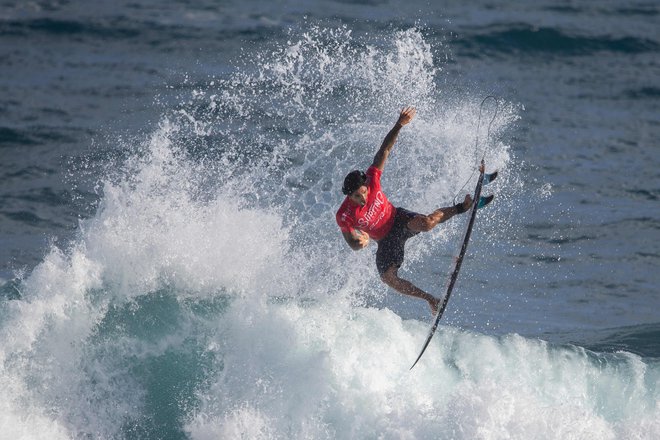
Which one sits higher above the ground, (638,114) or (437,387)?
(638,114)

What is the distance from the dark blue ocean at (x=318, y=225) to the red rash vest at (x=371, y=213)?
7.17 feet

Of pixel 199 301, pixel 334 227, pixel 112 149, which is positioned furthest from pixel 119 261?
pixel 112 149

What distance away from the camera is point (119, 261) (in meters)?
13.2

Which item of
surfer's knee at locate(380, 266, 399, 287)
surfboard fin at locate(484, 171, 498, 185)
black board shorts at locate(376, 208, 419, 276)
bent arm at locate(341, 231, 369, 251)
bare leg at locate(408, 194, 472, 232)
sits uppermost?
surfboard fin at locate(484, 171, 498, 185)

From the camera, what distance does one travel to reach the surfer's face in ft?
34.5

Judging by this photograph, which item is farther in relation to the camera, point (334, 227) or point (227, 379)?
point (334, 227)

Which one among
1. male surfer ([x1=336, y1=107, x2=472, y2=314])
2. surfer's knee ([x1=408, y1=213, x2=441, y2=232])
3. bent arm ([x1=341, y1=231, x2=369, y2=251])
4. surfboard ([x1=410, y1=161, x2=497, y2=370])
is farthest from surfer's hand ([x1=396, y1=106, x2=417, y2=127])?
bent arm ([x1=341, y1=231, x2=369, y2=251])

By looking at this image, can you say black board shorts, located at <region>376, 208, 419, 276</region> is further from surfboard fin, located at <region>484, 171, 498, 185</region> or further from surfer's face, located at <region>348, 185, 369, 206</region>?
surfboard fin, located at <region>484, 171, 498, 185</region>

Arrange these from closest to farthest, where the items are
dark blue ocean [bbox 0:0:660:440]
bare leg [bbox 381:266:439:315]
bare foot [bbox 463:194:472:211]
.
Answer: bare foot [bbox 463:194:472:211], bare leg [bbox 381:266:439:315], dark blue ocean [bbox 0:0:660:440]

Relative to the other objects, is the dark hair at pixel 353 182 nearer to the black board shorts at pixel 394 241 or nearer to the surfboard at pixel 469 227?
the black board shorts at pixel 394 241

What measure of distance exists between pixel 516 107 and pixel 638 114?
2.64m

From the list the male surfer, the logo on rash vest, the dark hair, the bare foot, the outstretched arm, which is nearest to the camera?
the dark hair

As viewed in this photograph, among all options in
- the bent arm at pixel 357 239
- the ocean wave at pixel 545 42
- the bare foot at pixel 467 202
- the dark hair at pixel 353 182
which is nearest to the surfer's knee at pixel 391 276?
the bent arm at pixel 357 239

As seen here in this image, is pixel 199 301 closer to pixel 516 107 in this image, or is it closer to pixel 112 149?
pixel 112 149
